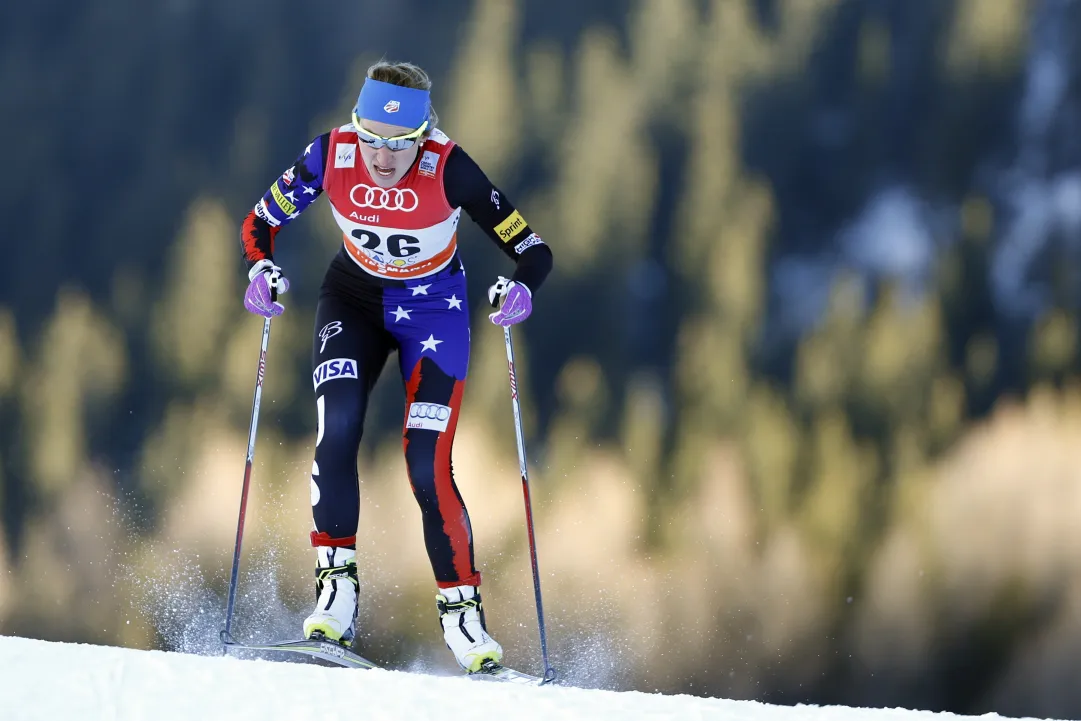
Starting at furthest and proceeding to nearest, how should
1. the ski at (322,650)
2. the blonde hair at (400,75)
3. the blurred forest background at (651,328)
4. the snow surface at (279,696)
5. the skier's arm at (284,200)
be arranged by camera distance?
the blurred forest background at (651,328) → the skier's arm at (284,200) → the blonde hair at (400,75) → the ski at (322,650) → the snow surface at (279,696)

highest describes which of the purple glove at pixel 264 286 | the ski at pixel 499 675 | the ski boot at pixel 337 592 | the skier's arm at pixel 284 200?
the skier's arm at pixel 284 200

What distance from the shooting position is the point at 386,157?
8.08 ft

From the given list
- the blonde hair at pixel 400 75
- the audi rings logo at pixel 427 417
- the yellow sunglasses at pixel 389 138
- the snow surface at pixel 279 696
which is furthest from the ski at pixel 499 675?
the blonde hair at pixel 400 75

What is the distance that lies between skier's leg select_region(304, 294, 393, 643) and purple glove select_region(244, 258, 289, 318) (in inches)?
5.5

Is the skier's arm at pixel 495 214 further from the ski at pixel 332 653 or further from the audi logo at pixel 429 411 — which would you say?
the ski at pixel 332 653

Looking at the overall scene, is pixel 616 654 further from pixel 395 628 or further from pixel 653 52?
pixel 653 52

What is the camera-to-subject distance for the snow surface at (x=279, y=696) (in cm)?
162

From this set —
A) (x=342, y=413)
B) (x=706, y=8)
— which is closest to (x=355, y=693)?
(x=342, y=413)

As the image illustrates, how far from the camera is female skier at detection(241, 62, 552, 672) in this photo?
2.48 m

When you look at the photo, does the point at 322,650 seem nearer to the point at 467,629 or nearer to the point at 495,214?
the point at 467,629

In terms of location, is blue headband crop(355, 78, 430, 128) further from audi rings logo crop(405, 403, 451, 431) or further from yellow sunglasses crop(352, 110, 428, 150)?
audi rings logo crop(405, 403, 451, 431)

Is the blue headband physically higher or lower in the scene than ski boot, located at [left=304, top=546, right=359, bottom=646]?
higher

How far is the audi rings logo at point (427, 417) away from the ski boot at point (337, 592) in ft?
1.08

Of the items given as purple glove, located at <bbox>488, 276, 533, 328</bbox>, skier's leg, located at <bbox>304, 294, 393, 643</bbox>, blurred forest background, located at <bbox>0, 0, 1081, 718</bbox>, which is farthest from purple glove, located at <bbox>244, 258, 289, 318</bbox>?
blurred forest background, located at <bbox>0, 0, 1081, 718</bbox>
